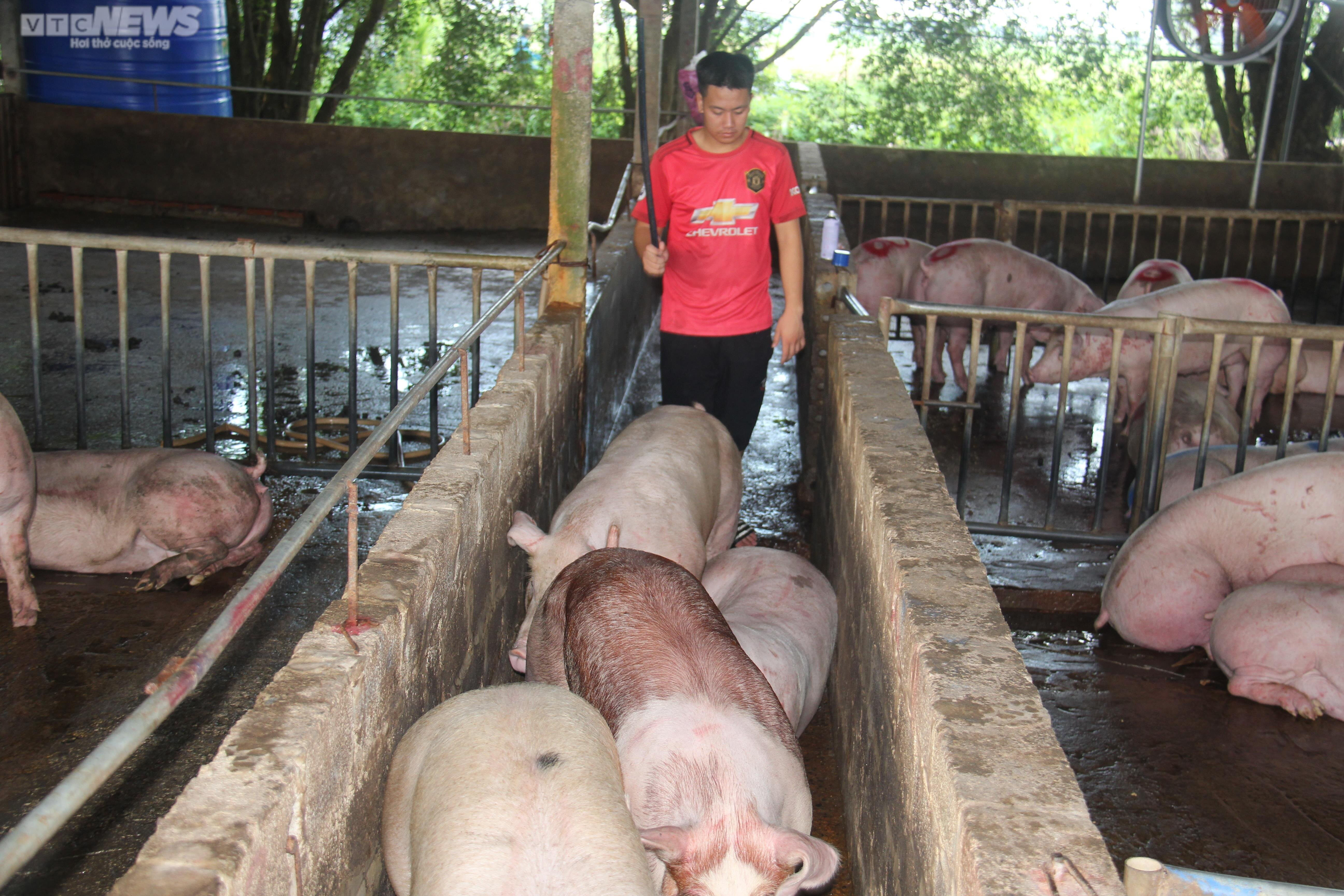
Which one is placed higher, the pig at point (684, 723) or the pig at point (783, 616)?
the pig at point (684, 723)

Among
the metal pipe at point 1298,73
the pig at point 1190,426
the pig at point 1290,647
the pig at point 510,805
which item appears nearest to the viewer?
the pig at point 510,805

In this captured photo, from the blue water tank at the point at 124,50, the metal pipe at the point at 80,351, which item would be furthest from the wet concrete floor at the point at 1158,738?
the blue water tank at the point at 124,50

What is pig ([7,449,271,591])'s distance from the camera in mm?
4391

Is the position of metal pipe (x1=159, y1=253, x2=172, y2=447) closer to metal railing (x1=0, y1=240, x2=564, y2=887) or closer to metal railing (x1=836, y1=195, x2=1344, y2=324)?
A: metal railing (x1=0, y1=240, x2=564, y2=887)

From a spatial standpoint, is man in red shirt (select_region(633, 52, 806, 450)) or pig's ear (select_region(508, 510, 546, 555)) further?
man in red shirt (select_region(633, 52, 806, 450))

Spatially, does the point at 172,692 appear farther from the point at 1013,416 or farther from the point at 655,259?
the point at 1013,416

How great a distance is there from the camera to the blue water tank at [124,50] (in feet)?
41.7

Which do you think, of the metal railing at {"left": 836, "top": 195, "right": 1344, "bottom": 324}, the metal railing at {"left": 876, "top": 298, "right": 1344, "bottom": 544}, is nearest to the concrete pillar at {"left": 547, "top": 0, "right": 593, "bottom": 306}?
the metal railing at {"left": 876, "top": 298, "right": 1344, "bottom": 544}

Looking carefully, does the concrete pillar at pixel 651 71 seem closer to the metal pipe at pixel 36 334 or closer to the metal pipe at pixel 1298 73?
the metal pipe at pixel 36 334

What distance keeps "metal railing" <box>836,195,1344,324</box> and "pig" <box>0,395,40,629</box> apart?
8147mm

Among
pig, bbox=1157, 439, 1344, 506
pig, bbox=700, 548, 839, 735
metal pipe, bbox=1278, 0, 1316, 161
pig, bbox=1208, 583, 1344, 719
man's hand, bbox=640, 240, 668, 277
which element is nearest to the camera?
pig, bbox=700, 548, 839, 735

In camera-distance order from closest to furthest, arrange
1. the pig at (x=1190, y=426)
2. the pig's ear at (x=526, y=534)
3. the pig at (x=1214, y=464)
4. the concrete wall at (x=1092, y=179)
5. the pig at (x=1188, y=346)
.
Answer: the pig's ear at (x=526, y=534), the pig at (x=1214, y=464), the pig at (x=1190, y=426), the pig at (x=1188, y=346), the concrete wall at (x=1092, y=179)

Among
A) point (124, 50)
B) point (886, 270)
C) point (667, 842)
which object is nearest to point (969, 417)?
point (667, 842)

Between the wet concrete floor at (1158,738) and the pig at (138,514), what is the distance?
312cm
